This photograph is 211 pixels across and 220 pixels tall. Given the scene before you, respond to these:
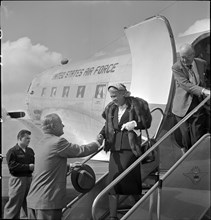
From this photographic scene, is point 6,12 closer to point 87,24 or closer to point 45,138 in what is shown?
point 87,24

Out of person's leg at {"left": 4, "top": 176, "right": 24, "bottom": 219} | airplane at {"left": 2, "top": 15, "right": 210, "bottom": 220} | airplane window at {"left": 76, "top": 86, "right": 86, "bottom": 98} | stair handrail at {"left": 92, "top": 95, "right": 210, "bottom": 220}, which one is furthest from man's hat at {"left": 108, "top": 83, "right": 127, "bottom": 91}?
person's leg at {"left": 4, "top": 176, "right": 24, "bottom": 219}

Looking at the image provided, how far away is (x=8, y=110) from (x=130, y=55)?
3.33ft

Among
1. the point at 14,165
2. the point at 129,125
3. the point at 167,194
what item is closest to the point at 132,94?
the point at 129,125

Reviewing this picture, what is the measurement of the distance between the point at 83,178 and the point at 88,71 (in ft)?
2.65

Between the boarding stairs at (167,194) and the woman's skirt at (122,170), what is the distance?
0.24 ft

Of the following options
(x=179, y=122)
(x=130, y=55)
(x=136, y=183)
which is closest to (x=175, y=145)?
(x=179, y=122)

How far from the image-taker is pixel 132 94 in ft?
10.5

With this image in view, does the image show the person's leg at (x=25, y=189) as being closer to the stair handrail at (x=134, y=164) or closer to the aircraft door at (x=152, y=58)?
the stair handrail at (x=134, y=164)

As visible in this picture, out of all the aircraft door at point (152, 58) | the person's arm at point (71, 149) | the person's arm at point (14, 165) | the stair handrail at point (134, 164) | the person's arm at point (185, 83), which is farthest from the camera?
the person's arm at point (185, 83)

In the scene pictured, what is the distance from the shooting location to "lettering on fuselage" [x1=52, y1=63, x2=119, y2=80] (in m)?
3.12

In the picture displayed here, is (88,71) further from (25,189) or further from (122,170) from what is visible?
(25,189)

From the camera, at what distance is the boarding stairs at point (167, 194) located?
10.3 feet

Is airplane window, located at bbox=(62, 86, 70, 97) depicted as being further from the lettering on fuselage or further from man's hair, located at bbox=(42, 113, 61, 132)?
man's hair, located at bbox=(42, 113, 61, 132)

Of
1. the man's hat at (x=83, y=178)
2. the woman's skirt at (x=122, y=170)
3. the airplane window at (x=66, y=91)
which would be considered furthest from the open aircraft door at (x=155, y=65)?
the man's hat at (x=83, y=178)
